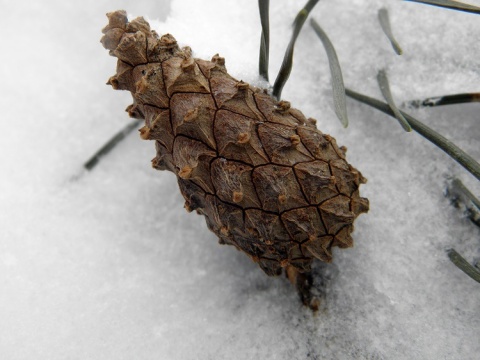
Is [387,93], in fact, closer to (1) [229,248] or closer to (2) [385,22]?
(2) [385,22]

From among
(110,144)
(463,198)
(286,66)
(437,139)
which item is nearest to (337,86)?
(286,66)

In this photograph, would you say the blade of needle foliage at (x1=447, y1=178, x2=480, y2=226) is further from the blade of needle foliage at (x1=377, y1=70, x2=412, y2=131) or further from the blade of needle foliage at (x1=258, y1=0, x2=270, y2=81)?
the blade of needle foliage at (x1=258, y1=0, x2=270, y2=81)

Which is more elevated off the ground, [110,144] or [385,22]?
[385,22]

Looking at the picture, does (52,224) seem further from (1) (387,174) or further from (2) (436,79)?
(2) (436,79)

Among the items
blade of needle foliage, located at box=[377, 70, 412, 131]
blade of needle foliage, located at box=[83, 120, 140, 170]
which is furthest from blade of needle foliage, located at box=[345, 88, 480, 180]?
blade of needle foliage, located at box=[83, 120, 140, 170]

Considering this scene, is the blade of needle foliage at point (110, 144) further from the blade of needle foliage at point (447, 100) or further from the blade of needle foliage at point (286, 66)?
the blade of needle foliage at point (447, 100)

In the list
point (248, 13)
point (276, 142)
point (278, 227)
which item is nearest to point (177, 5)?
point (248, 13)

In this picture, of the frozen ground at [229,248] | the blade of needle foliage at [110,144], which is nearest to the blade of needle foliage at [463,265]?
the frozen ground at [229,248]
